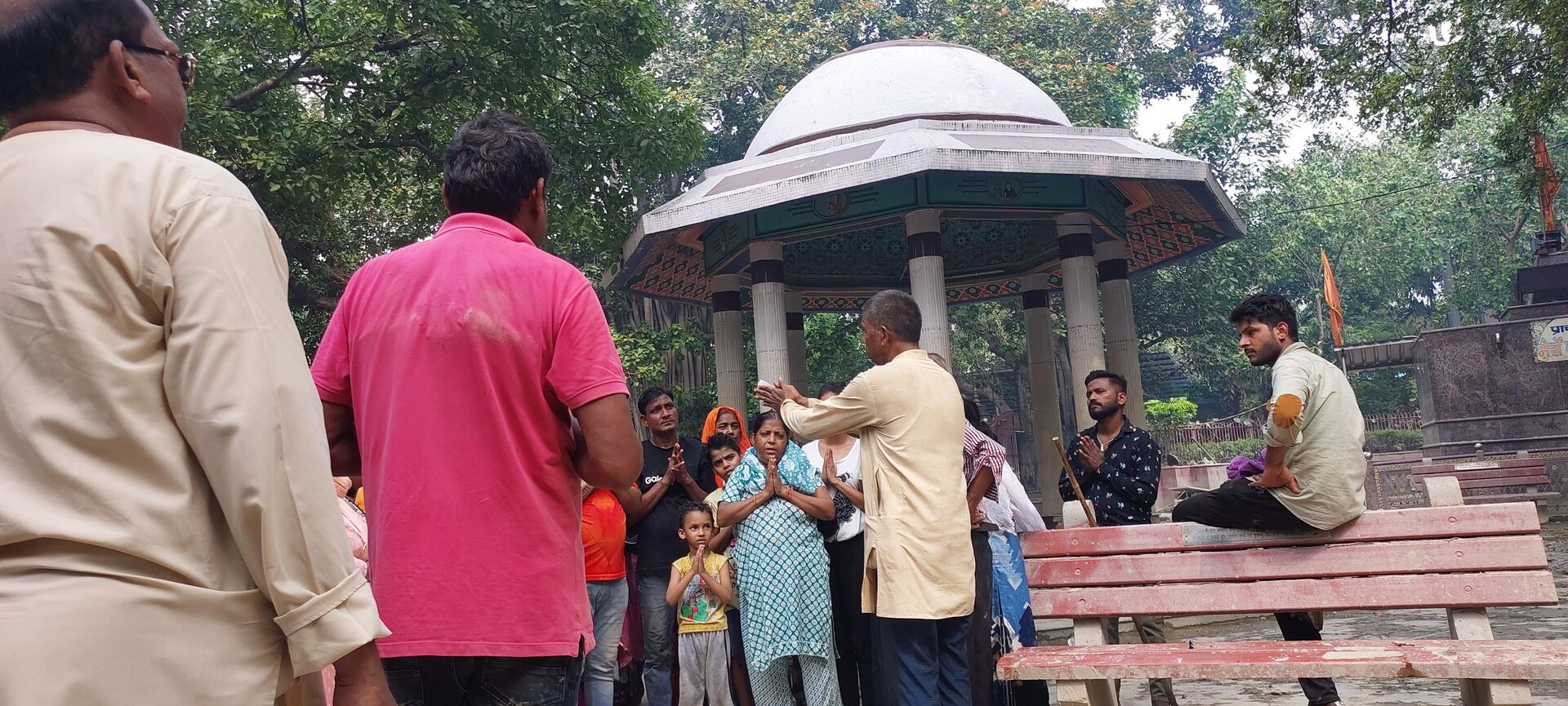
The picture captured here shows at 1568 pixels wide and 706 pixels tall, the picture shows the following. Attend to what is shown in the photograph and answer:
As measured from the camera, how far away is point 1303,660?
3719mm

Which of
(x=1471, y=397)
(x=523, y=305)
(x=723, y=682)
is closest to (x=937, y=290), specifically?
(x=723, y=682)

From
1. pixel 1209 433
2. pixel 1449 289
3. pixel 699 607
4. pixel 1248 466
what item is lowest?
pixel 699 607

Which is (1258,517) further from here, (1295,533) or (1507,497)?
(1507,497)

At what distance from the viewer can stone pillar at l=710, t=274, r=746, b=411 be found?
14812 millimetres

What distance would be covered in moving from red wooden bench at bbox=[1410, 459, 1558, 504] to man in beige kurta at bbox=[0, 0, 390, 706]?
17.3 metres

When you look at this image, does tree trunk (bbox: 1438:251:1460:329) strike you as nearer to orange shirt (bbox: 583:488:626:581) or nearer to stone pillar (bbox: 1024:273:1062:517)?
stone pillar (bbox: 1024:273:1062:517)

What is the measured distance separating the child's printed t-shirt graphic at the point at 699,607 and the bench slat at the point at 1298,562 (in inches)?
66.2

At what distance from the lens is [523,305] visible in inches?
85.9

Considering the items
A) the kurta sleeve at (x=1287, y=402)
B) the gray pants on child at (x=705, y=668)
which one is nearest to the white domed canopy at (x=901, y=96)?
the gray pants on child at (x=705, y=668)

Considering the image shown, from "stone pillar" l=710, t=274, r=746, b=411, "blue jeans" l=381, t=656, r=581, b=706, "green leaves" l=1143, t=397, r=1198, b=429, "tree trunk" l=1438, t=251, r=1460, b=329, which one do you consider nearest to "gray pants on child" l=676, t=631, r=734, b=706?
"blue jeans" l=381, t=656, r=581, b=706

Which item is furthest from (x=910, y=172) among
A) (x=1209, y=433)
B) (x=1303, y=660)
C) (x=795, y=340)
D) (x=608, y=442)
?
(x=1209, y=433)

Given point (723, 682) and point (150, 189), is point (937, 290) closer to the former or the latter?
point (723, 682)

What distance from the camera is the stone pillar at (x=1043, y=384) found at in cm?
1545

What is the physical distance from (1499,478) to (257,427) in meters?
18.4
